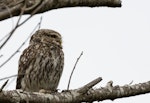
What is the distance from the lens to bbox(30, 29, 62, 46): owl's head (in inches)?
275

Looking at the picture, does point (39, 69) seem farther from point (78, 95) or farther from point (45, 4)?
point (45, 4)

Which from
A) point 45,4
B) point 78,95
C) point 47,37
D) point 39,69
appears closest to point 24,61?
point 39,69

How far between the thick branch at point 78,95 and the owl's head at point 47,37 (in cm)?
244

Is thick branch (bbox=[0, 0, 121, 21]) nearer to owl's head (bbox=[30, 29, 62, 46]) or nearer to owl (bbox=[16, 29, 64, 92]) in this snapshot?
owl (bbox=[16, 29, 64, 92])

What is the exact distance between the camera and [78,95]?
4355 millimetres

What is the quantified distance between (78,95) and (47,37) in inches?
110

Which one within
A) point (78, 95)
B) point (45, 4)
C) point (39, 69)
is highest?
point (45, 4)

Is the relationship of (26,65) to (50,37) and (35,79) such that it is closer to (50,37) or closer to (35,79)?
(35,79)

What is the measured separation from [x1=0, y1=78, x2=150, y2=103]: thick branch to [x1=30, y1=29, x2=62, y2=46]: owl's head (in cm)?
244

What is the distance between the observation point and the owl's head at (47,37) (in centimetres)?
698

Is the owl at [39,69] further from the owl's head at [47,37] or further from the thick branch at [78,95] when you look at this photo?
the thick branch at [78,95]

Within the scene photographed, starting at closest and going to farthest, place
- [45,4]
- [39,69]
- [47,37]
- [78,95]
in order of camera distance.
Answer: [45,4]
[78,95]
[39,69]
[47,37]

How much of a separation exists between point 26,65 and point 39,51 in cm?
28

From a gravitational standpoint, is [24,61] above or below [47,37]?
below
